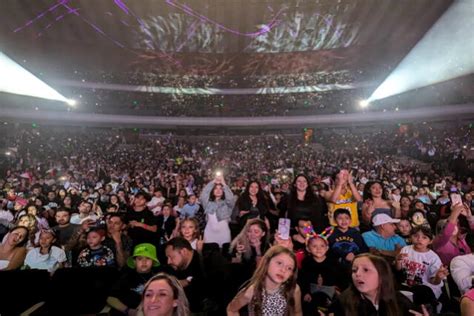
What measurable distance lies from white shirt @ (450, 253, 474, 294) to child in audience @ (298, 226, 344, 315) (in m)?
1.11

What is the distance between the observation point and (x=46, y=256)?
12.5ft

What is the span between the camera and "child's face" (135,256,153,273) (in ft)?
9.92

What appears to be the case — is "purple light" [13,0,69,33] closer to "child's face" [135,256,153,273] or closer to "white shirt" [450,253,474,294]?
"child's face" [135,256,153,273]

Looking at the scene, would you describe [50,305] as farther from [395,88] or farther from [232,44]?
[395,88]

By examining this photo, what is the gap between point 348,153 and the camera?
23.4m

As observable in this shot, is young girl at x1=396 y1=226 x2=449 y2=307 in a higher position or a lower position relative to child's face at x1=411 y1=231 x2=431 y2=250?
lower

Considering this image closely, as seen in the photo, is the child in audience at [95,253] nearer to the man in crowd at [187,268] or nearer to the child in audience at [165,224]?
the man in crowd at [187,268]

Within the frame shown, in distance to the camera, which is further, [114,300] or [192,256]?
[192,256]

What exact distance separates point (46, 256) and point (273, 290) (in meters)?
3.35

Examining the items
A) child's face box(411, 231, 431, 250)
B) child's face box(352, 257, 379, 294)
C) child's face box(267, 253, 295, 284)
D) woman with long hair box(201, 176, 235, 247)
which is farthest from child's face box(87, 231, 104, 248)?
child's face box(411, 231, 431, 250)

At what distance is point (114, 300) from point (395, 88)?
2427cm

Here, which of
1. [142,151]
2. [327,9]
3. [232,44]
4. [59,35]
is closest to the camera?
[327,9]

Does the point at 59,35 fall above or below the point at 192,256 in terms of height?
above

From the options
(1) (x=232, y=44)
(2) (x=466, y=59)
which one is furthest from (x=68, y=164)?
(2) (x=466, y=59)
